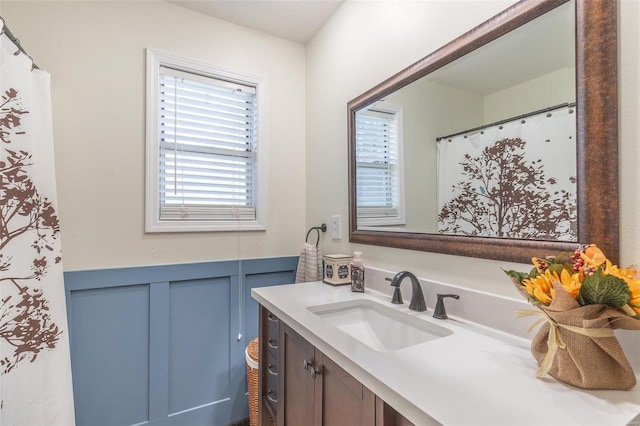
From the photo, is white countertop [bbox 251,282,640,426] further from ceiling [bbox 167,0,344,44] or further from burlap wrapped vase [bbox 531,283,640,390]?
ceiling [bbox 167,0,344,44]

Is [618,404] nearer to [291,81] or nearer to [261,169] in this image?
[261,169]

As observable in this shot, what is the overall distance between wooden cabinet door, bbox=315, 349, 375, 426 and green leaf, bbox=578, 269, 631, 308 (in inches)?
19.2

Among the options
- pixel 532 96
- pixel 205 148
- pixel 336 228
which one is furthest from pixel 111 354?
pixel 532 96

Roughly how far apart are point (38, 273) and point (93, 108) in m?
0.85

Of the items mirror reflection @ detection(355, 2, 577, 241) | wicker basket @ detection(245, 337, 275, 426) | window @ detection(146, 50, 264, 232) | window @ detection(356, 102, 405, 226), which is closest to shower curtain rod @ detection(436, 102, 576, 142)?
mirror reflection @ detection(355, 2, 577, 241)

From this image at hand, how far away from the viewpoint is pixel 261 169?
1965mm

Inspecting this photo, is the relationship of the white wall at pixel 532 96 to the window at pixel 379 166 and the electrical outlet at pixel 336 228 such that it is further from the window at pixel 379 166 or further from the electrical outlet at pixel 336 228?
the electrical outlet at pixel 336 228

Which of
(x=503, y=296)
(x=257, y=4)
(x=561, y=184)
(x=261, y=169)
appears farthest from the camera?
(x=261, y=169)

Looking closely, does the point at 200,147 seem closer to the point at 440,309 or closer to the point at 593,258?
the point at 440,309

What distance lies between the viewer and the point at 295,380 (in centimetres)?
108

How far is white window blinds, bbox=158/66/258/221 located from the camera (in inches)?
69.3

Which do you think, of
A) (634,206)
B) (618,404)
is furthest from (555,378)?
(634,206)

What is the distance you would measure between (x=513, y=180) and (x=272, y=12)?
165 cm

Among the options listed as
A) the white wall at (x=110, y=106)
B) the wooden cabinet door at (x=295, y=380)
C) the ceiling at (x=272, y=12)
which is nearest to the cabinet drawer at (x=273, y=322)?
the wooden cabinet door at (x=295, y=380)
